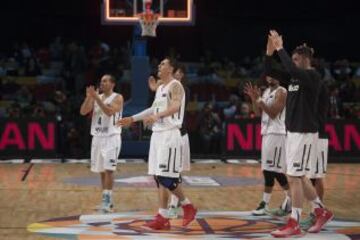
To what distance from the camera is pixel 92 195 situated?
11.8m

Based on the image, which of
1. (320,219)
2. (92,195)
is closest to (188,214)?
(320,219)

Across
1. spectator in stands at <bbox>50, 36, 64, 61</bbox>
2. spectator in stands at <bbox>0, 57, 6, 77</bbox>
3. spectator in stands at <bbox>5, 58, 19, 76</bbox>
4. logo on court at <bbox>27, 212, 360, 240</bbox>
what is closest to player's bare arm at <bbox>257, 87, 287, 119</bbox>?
logo on court at <bbox>27, 212, 360, 240</bbox>

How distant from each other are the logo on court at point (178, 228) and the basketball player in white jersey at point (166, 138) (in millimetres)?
275

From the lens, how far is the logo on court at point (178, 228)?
8.07 m

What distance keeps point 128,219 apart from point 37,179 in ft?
17.6

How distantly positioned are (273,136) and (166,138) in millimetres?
1939

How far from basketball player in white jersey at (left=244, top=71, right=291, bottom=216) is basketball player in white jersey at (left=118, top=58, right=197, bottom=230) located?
1.42 metres

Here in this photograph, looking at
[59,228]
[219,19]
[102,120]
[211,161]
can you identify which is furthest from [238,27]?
[59,228]

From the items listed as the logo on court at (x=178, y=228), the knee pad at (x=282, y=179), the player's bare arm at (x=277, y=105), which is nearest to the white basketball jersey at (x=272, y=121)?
the player's bare arm at (x=277, y=105)

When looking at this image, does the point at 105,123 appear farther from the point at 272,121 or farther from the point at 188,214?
the point at 272,121

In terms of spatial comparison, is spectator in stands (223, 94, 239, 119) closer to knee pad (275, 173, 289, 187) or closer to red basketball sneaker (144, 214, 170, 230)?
knee pad (275, 173, 289, 187)

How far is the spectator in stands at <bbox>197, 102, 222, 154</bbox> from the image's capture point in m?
19.0

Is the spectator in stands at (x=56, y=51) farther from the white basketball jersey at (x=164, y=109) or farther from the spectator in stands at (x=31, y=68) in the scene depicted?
the white basketball jersey at (x=164, y=109)

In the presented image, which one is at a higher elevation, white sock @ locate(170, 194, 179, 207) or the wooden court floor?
white sock @ locate(170, 194, 179, 207)
